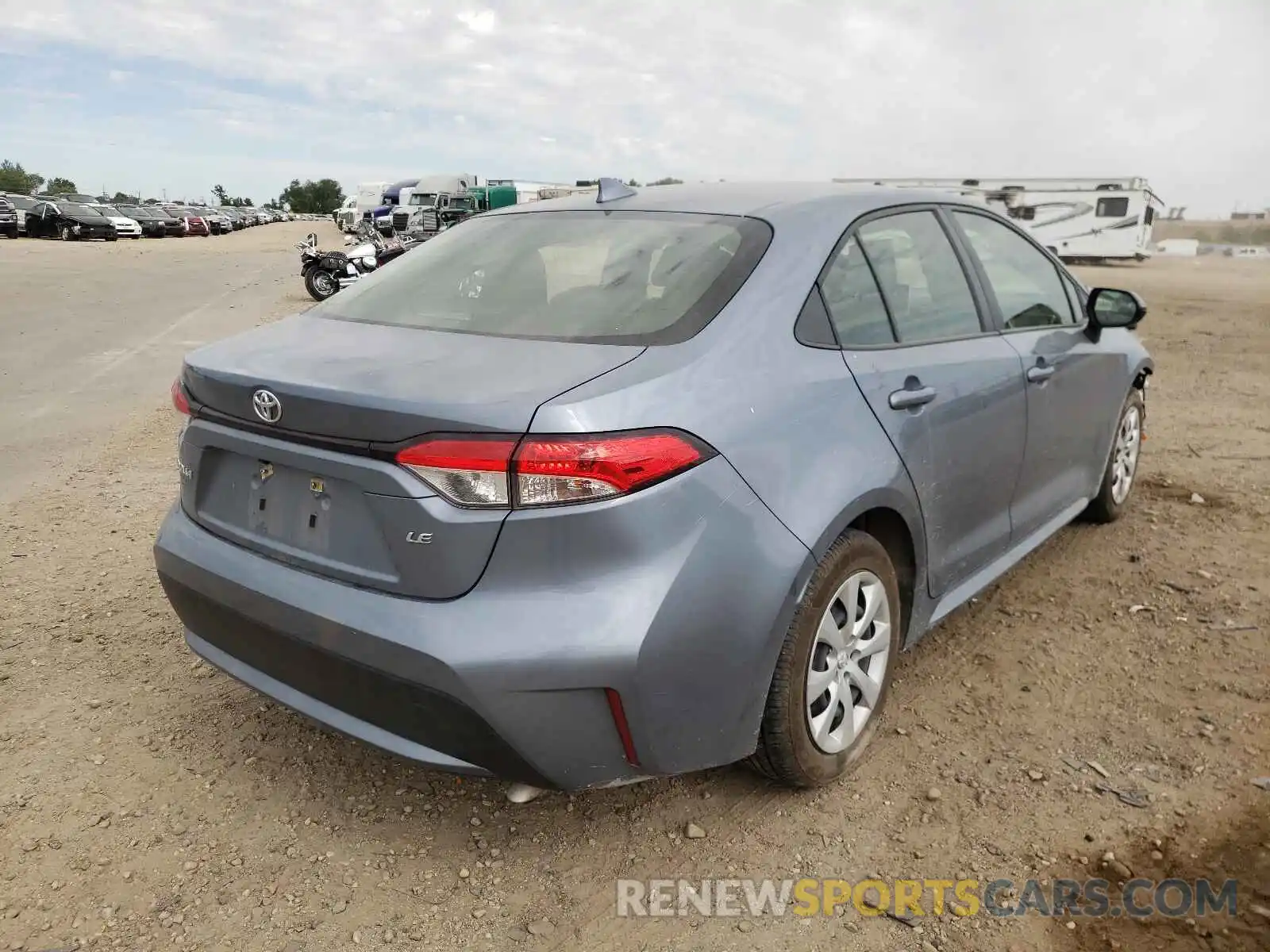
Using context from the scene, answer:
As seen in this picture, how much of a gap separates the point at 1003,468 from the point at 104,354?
9.75m

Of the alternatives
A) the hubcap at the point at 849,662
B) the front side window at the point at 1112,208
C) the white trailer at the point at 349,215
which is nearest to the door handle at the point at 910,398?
the hubcap at the point at 849,662

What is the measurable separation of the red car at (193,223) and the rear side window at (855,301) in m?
53.6

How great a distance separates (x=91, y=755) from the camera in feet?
9.38

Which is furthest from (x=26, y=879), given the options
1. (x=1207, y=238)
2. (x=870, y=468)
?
(x=1207, y=238)

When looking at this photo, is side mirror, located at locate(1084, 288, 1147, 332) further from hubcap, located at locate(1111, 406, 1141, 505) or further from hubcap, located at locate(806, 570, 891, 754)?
hubcap, located at locate(806, 570, 891, 754)

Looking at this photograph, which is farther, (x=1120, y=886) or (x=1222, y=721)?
(x=1222, y=721)

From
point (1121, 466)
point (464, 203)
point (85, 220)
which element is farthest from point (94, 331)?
point (85, 220)

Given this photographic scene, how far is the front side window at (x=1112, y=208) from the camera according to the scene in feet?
94.5

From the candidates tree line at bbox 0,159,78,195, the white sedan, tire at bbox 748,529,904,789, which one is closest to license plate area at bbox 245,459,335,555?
tire at bbox 748,529,904,789

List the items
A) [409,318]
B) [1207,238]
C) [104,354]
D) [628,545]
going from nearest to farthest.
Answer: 1. [628,545]
2. [409,318]
3. [104,354]
4. [1207,238]

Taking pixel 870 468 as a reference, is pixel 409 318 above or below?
above

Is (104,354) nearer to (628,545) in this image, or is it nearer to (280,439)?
(280,439)

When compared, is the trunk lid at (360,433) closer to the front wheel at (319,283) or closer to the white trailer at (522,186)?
the front wheel at (319,283)

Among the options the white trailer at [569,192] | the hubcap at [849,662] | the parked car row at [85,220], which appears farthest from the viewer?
the parked car row at [85,220]
